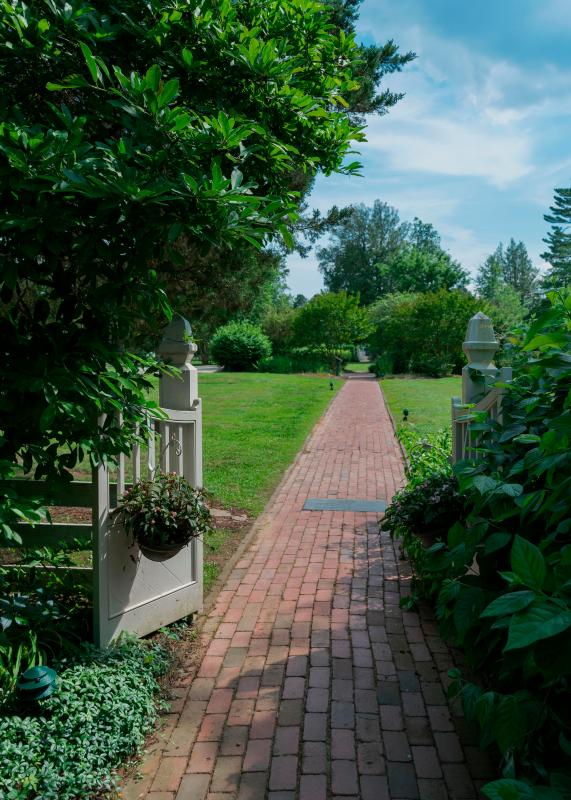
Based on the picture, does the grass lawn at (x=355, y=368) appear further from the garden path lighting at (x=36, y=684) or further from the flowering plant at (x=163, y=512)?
the garden path lighting at (x=36, y=684)

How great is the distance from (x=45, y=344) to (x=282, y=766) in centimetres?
217

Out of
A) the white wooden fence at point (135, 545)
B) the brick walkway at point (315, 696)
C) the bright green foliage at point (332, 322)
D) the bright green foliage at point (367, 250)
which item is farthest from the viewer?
the bright green foliage at point (367, 250)

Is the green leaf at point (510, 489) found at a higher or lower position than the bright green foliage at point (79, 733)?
higher

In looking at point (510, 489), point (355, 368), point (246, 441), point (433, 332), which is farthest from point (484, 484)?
point (355, 368)

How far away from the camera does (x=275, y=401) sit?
803 inches

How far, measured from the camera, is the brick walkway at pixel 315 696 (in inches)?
104

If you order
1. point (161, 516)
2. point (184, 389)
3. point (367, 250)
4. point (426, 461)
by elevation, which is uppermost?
point (367, 250)

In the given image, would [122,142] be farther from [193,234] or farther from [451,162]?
[451,162]

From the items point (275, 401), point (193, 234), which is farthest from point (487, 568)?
point (275, 401)

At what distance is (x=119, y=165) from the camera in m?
2.41

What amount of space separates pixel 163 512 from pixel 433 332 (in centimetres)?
3234

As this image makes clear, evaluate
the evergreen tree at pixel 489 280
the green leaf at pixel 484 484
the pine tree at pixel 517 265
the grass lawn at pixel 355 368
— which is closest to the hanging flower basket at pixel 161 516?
the green leaf at pixel 484 484

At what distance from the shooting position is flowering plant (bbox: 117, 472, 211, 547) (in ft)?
11.2

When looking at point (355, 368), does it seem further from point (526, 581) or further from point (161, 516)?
point (526, 581)
